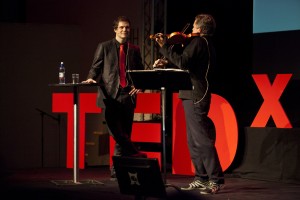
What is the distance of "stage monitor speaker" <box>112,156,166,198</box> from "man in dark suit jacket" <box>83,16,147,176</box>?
1.52m

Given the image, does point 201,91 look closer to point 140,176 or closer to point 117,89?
point 117,89

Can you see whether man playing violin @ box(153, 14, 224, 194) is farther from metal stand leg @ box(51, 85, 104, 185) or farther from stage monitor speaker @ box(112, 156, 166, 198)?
metal stand leg @ box(51, 85, 104, 185)

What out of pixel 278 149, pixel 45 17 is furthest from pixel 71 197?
pixel 45 17

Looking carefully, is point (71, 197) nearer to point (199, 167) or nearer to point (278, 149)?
point (199, 167)

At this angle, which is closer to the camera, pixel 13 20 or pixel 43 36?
pixel 43 36

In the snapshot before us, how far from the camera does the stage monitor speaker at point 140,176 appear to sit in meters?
5.21

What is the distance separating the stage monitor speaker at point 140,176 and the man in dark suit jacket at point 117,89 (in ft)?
4.99

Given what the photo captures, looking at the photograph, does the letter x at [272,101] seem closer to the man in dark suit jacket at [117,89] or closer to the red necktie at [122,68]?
the man in dark suit jacket at [117,89]

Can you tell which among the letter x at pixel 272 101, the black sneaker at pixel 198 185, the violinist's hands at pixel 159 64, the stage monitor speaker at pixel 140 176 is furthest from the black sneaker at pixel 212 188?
the letter x at pixel 272 101

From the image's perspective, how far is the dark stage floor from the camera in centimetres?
605

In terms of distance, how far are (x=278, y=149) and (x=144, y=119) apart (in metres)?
2.37

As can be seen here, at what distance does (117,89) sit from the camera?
22.9ft

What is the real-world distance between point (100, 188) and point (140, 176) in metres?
1.37

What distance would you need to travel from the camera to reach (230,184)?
274 inches
